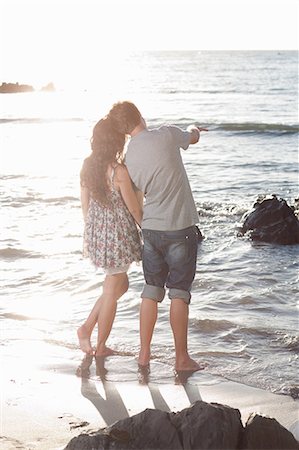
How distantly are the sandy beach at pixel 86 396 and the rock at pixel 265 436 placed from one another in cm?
25

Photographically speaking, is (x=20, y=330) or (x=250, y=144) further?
(x=250, y=144)

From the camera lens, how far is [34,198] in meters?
15.3

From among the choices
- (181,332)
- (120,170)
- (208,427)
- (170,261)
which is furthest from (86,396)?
(208,427)

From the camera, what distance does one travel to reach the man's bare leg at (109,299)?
598cm

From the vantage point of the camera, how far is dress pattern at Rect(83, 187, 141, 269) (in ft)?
19.1

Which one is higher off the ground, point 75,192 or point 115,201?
point 115,201

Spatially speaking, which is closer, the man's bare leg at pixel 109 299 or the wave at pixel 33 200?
the man's bare leg at pixel 109 299

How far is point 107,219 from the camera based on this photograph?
5828mm

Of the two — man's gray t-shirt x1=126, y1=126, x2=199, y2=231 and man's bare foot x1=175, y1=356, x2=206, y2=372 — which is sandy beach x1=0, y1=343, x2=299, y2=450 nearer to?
man's bare foot x1=175, y1=356, x2=206, y2=372

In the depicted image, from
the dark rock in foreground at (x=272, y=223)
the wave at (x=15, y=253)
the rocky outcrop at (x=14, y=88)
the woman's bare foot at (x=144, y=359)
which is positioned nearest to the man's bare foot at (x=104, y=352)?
the woman's bare foot at (x=144, y=359)

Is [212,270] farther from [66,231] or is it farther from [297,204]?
[297,204]

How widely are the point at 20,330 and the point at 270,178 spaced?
12.6m

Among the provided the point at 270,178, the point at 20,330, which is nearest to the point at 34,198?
the point at 270,178

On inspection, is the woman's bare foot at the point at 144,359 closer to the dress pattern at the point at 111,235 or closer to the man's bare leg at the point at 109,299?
the man's bare leg at the point at 109,299
